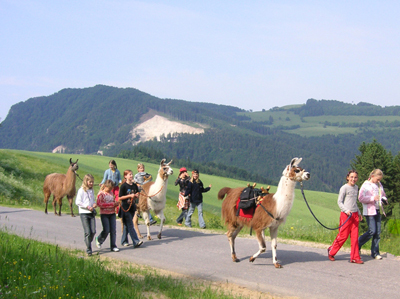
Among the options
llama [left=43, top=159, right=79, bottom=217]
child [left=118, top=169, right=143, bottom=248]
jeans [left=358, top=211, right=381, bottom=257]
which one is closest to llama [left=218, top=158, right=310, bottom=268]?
jeans [left=358, top=211, right=381, bottom=257]

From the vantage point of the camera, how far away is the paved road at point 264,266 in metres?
7.39

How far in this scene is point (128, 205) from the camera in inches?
451

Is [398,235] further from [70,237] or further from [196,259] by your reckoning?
[70,237]

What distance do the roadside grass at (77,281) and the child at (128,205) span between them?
271 centimetres

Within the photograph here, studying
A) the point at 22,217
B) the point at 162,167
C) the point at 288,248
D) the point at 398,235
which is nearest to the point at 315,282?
the point at 288,248

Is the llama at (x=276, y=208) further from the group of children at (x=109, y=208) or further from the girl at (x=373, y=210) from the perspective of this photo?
the group of children at (x=109, y=208)

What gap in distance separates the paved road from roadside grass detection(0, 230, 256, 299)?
97 centimetres

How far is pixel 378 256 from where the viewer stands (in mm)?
9461

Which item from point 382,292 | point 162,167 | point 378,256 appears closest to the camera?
point 382,292

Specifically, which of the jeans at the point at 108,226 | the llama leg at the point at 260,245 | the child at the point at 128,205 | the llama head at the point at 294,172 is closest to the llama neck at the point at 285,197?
the llama head at the point at 294,172

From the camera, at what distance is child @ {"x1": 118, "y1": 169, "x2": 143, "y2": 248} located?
11258mm

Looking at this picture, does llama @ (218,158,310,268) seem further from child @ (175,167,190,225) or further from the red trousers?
child @ (175,167,190,225)

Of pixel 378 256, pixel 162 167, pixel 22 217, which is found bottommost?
pixel 22 217

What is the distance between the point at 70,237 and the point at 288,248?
6.17 m
